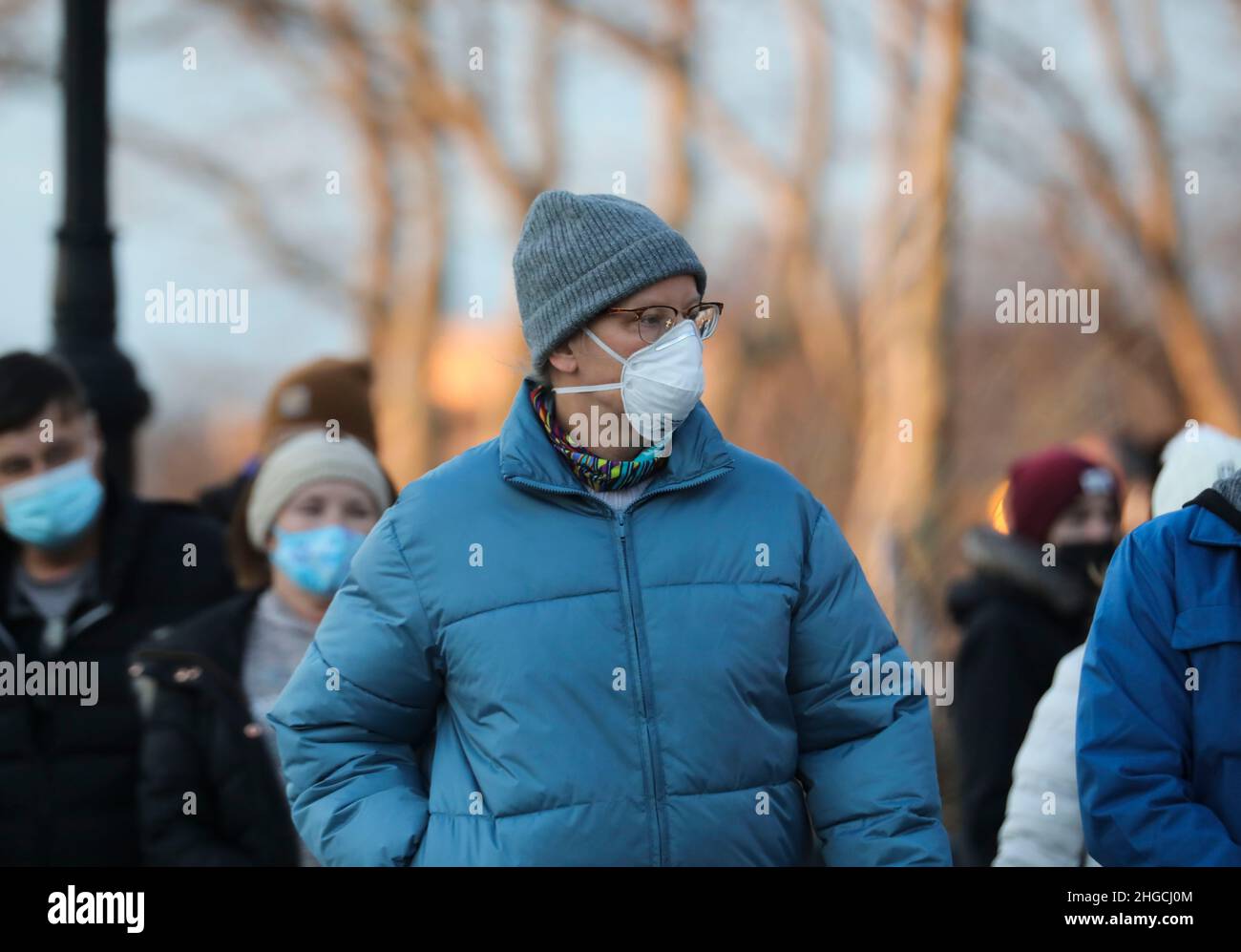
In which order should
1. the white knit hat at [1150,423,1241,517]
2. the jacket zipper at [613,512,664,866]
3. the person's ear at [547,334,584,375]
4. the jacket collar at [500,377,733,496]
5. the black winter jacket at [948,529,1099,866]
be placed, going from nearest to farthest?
the jacket zipper at [613,512,664,866] → the jacket collar at [500,377,733,496] → the person's ear at [547,334,584,375] → the white knit hat at [1150,423,1241,517] → the black winter jacket at [948,529,1099,866]

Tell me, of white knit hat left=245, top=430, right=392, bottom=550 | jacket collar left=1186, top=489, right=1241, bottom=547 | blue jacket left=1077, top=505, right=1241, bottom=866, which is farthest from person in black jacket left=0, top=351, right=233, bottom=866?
jacket collar left=1186, top=489, right=1241, bottom=547

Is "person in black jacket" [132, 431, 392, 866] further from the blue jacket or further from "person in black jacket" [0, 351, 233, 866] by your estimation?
the blue jacket

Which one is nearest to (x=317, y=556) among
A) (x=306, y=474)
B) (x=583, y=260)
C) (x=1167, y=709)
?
(x=306, y=474)

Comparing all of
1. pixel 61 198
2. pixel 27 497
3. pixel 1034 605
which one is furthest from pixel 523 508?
pixel 61 198

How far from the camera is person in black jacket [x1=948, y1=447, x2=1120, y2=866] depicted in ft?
15.1

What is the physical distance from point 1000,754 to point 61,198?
3967 millimetres

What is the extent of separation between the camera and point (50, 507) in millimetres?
4457

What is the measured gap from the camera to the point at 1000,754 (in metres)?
4.58

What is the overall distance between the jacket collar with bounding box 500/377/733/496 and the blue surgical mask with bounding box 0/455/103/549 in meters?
2.02

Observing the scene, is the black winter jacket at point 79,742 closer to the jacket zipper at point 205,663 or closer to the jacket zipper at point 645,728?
the jacket zipper at point 205,663

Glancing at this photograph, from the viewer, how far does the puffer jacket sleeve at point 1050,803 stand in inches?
132

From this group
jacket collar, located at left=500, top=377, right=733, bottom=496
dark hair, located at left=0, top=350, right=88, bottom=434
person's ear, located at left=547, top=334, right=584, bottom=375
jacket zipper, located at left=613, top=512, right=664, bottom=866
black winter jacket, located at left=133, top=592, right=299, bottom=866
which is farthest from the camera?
dark hair, located at left=0, top=350, right=88, bottom=434

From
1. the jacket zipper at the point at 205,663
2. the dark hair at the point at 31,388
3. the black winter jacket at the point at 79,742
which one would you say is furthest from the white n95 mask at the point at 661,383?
the dark hair at the point at 31,388
